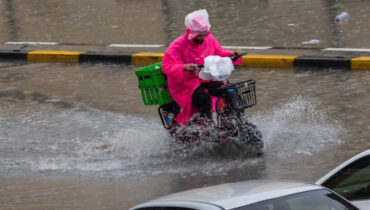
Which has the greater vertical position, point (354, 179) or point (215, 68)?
point (354, 179)

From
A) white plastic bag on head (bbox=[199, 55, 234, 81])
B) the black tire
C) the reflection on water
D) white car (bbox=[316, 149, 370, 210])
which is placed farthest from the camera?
the reflection on water

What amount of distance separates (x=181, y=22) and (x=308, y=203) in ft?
44.5

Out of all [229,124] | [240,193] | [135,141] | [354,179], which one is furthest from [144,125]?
[240,193]

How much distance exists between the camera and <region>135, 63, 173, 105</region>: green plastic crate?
8.42m

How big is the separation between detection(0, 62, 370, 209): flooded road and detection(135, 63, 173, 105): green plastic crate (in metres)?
0.51

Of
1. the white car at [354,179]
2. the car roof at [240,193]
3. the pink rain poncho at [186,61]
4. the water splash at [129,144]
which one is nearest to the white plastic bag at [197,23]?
the pink rain poncho at [186,61]

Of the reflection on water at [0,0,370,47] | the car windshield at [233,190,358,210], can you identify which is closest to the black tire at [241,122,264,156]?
the car windshield at [233,190,358,210]

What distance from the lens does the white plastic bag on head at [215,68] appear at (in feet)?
26.2

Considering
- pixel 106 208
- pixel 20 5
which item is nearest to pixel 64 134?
pixel 106 208

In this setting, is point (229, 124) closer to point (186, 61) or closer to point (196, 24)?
point (186, 61)

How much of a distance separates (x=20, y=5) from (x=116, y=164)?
15745 millimetres

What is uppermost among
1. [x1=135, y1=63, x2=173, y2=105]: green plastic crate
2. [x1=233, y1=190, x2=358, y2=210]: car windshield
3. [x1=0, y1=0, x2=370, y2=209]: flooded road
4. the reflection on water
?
[x1=233, y1=190, x2=358, y2=210]: car windshield

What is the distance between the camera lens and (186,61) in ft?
27.4

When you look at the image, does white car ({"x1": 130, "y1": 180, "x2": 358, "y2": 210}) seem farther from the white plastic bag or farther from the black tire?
the white plastic bag
